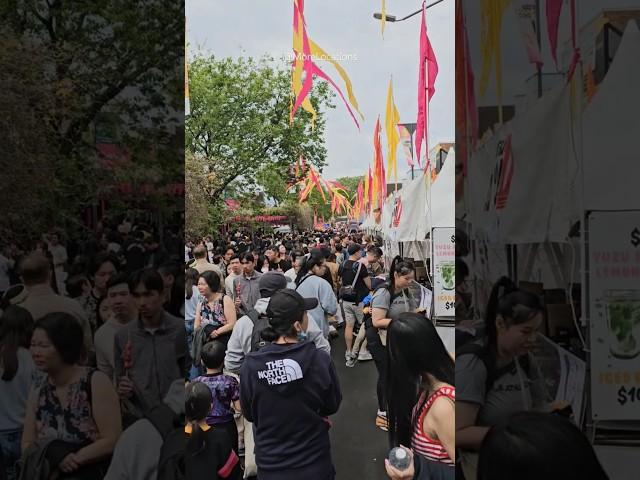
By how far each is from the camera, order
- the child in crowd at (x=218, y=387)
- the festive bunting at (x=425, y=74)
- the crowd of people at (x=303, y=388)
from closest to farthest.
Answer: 1. the crowd of people at (x=303, y=388)
2. the child in crowd at (x=218, y=387)
3. the festive bunting at (x=425, y=74)

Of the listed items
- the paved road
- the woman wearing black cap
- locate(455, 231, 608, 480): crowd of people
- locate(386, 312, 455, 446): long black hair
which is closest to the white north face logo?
the woman wearing black cap

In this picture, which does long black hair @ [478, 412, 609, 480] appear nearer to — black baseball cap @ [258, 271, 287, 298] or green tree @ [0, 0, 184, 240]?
green tree @ [0, 0, 184, 240]

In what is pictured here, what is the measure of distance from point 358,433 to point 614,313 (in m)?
4.69

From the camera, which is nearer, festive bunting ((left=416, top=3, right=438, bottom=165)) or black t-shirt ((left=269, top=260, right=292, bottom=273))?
festive bunting ((left=416, top=3, right=438, bottom=165))

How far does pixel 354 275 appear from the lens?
8.13 meters

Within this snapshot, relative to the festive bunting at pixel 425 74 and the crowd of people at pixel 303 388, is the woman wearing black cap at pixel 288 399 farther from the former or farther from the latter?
the festive bunting at pixel 425 74

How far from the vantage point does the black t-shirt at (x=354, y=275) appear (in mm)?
8094

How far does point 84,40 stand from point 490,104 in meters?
1.12

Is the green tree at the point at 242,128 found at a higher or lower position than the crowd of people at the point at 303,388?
higher

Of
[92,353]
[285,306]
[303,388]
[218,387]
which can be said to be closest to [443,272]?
[218,387]

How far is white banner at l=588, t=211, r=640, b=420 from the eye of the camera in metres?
1.30

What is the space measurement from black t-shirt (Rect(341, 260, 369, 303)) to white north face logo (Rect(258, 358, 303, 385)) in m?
5.18

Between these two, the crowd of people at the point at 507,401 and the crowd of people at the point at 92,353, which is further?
the crowd of people at the point at 92,353

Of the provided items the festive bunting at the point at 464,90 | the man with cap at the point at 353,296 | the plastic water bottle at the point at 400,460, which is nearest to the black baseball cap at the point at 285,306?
the plastic water bottle at the point at 400,460
